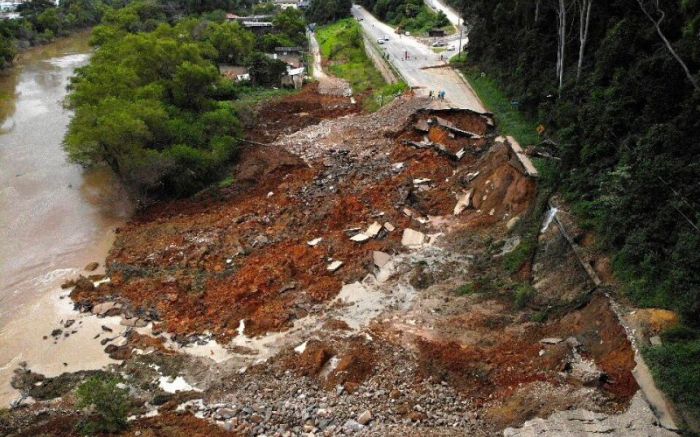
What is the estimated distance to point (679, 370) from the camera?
1082 cm

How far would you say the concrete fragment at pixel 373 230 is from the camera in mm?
21175

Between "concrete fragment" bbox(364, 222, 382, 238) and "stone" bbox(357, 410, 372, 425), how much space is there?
9.51 meters

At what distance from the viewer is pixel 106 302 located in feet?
64.0

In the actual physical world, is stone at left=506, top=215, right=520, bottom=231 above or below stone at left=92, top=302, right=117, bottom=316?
above

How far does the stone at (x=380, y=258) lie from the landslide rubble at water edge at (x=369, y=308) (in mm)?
63

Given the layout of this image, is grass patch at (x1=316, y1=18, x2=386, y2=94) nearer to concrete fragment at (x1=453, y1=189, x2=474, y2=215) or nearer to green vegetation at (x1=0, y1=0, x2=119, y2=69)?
concrete fragment at (x1=453, y1=189, x2=474, y2=215)

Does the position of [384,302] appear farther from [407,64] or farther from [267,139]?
[407,64]

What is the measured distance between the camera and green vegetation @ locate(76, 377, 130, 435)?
13023 mm

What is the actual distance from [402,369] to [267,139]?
2359cm

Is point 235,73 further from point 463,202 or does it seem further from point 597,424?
point 597,424

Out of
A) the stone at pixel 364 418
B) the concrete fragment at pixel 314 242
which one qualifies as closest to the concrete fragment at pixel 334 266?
the concrete fragment at pixel 314 242

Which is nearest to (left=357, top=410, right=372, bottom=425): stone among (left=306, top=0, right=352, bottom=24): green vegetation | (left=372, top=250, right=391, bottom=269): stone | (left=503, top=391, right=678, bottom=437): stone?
(left=503, top=391, right=678, bottom=437): stone

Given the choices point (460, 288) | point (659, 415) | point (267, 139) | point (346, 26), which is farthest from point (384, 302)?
point (346, 26)

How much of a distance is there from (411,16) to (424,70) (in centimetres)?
2583
